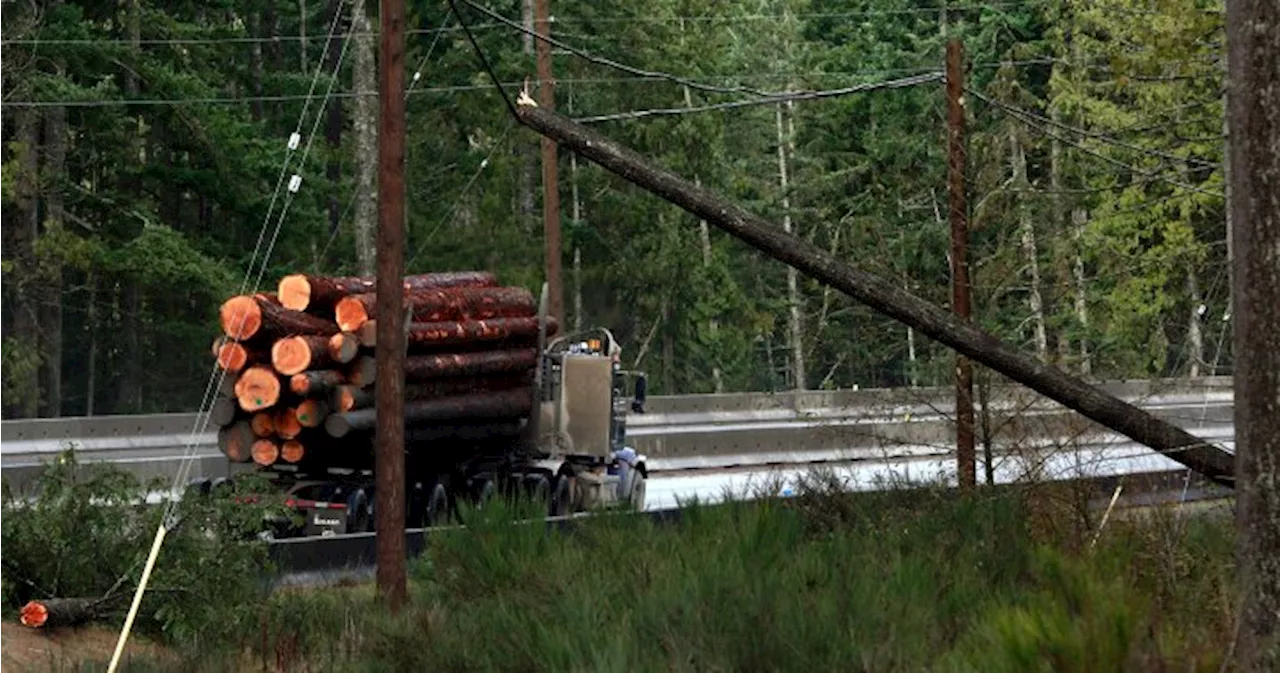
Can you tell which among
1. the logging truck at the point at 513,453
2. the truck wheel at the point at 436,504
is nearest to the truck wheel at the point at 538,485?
the logging truck at the point at 513,453

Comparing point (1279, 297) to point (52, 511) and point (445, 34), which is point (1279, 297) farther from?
point (445, 34)

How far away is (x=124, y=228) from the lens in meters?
47.0

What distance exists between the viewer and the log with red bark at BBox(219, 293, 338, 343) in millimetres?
22781

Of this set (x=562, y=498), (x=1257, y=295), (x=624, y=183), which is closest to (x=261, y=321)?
(x=562, y=498)

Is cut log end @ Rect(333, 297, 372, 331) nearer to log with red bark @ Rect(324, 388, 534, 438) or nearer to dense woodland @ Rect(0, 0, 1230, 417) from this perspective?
log with red bark @ Rect(324, 388, 534, 438)

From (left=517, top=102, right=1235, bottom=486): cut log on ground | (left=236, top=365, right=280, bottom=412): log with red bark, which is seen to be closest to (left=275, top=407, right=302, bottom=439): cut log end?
(left=236, top=365, right=280, bottom=412): log with red bark

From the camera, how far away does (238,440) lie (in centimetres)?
2389

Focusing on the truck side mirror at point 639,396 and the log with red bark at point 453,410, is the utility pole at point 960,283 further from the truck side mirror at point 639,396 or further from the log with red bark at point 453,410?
the log with red bark at point 453,410

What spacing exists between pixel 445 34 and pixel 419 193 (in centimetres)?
413

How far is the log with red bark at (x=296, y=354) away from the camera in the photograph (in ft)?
74.8

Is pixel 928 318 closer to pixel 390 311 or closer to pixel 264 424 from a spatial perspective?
pixel 390 311

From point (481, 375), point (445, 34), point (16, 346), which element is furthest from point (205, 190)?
point (481, 375)

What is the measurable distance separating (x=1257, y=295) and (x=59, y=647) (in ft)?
29.5

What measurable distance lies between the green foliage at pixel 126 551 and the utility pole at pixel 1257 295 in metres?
7.75
